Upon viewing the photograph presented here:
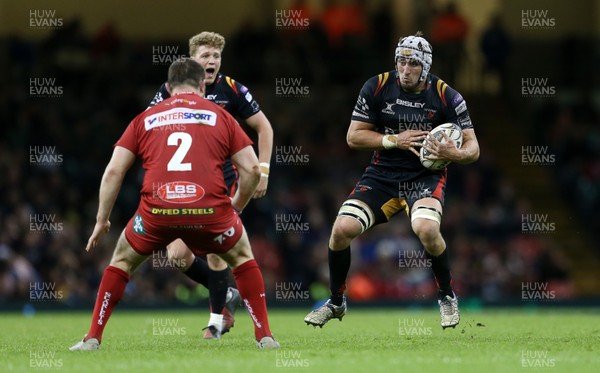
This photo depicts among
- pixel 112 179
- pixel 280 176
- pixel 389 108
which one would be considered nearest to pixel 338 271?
pixel 389 108

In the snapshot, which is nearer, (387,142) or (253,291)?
(253,291)

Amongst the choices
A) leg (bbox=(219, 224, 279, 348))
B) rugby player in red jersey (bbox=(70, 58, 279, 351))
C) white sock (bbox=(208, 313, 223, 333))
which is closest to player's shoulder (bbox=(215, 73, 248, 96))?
white sock (bbox=(208, 313, 223, 333))

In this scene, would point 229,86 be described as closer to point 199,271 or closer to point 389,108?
point 389,108

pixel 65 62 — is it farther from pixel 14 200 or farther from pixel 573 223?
pixel 573 223

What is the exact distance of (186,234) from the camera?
8.52m

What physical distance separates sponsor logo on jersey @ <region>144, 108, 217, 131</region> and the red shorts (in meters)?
0.68

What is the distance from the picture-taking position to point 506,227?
67.5ft

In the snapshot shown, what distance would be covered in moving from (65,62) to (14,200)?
454 centimetres

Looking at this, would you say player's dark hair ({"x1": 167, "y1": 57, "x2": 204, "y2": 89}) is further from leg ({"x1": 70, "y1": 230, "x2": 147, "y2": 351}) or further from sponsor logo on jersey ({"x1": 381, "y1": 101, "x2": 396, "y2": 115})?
sponsor logo on jersey ({"x1": 381, "y1": 101, "x2": 396, "y2": 115})

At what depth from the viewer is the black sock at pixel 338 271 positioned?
34.2 ft

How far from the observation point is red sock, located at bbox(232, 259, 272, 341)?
28.6 feet

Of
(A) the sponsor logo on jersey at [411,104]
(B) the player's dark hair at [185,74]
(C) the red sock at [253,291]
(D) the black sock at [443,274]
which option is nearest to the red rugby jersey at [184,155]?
(B) the player's dark hair at [185,74]

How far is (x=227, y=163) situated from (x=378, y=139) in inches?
58.6

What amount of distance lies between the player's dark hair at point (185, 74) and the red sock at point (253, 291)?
1377mm
